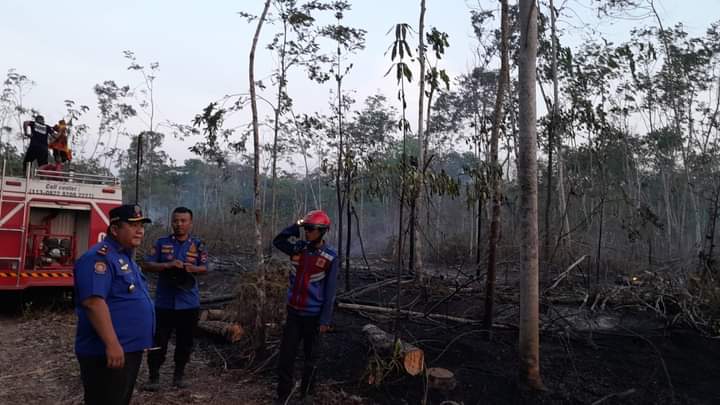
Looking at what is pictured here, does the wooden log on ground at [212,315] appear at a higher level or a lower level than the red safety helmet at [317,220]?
lower

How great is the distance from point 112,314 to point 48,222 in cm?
675

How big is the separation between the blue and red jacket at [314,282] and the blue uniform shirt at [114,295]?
1.53 m

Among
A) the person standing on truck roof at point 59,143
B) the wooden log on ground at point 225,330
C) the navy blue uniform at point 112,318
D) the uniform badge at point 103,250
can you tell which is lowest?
the wooden log on ground at point 225,330

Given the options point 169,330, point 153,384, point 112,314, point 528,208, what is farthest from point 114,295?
point 528,208

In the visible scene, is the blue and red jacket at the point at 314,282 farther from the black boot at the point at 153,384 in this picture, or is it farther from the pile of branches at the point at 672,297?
the pile of branches at the point at 672,297

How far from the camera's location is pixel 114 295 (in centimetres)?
274

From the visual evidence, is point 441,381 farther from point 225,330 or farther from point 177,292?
point 225,330

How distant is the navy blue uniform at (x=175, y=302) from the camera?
4562 millimetres

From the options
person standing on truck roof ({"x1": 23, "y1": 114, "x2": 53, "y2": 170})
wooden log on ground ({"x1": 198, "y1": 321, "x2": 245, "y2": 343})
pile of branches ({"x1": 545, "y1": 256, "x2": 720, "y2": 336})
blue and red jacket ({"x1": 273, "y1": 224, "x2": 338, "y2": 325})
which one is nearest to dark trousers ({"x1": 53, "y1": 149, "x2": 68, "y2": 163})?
person standing on truck roof ({"x1": 23, "y1": 114, "x2": 53, "y2": 170})

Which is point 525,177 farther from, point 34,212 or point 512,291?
point 34,212

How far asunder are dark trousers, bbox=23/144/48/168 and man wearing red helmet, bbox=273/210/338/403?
617 centimetres

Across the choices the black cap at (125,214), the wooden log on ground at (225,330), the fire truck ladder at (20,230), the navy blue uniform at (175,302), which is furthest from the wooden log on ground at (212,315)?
the black cap at (125,214)

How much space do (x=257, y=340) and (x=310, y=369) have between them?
5.01ft

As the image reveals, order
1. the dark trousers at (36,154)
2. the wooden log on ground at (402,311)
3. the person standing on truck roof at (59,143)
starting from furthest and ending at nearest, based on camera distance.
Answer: the person standing on truck roof at (59,143)
the dark trousers at (36,154)
the wooden log on ground at (402,311)
